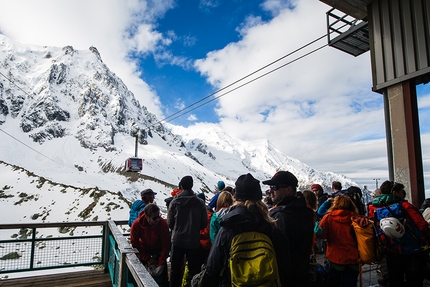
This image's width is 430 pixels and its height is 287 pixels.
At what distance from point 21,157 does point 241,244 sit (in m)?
84.3

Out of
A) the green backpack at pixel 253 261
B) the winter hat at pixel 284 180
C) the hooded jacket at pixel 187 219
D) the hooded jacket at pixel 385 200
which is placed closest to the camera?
the green backpack at pixel 253 261

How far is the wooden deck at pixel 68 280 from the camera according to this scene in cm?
476

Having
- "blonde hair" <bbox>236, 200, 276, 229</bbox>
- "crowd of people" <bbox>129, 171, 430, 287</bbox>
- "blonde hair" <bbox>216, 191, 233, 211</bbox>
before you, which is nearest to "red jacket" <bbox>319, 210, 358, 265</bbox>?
"crowd of people" <bbox>129, 171, 430, 287</bbox>

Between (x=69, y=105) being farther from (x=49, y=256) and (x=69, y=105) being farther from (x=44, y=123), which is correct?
(x=49, y=256)

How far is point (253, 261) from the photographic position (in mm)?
1813

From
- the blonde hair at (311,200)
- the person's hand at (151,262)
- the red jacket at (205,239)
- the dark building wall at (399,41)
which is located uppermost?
the dark building wall at (399,41)

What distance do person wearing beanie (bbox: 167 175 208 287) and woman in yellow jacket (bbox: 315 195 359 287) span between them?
1623 millimetres

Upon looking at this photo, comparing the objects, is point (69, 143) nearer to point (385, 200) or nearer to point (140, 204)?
point (140, 204)

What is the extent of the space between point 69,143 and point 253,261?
10333 centimetres

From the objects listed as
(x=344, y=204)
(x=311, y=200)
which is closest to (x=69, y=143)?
(x=311, y=200)

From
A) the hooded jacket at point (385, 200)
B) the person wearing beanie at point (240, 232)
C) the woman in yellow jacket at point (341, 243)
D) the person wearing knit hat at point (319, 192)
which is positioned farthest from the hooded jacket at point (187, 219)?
the person wearing knit hat at point (319, 192)

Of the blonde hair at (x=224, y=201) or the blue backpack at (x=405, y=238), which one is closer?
the blue backpack at (x=405, y=238)

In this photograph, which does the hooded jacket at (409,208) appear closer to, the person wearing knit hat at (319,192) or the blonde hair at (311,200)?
the blonde hair at (311,200)

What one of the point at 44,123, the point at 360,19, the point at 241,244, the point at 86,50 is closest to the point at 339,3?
the point at 360,19
